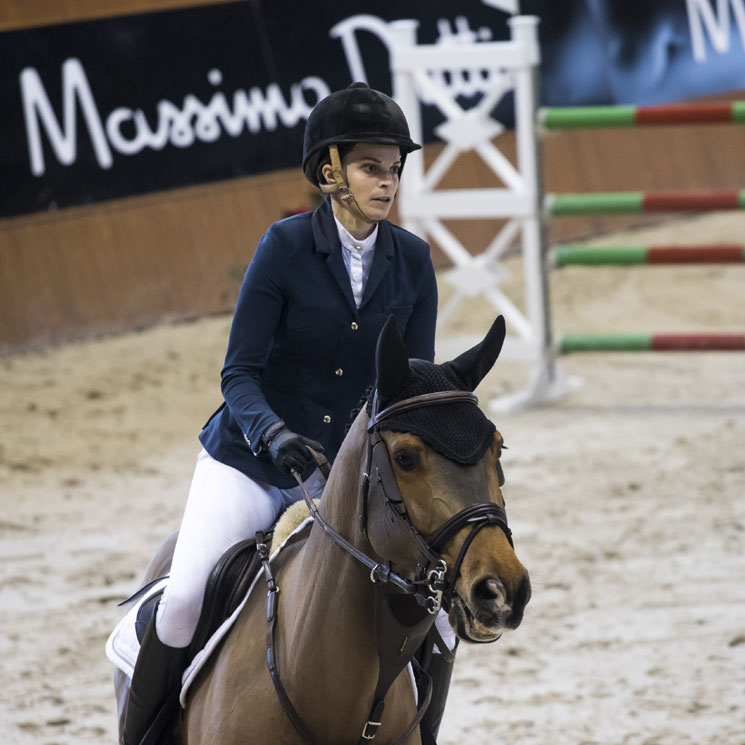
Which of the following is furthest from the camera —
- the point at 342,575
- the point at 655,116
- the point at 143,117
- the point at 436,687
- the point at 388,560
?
the point at 143,117

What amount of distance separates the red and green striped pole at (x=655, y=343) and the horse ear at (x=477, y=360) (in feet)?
18.5

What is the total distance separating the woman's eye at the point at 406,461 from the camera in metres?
2.29

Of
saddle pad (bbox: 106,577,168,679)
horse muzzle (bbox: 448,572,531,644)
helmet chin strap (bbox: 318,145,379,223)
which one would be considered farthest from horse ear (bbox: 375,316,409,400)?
saddle pad (bbox: 106,577,168,679)

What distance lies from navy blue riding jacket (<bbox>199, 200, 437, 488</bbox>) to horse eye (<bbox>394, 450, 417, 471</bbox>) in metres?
0.49

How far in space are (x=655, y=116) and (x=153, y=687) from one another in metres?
5.93

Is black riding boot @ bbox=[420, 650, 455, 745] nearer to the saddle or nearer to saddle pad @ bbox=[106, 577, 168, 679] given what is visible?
the saddle

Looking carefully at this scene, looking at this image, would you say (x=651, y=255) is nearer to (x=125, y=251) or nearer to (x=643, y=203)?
(x=643, y=203)

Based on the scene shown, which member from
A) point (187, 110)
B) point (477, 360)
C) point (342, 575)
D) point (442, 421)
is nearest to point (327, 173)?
point (477, 360)

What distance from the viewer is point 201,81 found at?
1006 centimetres

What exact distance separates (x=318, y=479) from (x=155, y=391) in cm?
588

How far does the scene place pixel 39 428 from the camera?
26.6 feet

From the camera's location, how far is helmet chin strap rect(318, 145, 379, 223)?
9.07ft

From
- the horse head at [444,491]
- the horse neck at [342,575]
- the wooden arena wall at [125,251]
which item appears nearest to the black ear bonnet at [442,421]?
the horse head at [444,491]

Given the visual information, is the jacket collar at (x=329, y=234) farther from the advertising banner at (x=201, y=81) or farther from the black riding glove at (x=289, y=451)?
the advertising banner at (x=201, y=81)
